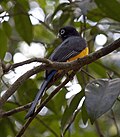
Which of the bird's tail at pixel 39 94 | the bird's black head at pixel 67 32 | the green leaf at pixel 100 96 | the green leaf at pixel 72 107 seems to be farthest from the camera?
the bird's black head at pixel 67 32

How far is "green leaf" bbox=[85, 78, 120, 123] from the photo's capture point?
1.77 m

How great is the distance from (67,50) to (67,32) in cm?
67

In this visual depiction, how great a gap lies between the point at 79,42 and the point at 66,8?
26 centimetres

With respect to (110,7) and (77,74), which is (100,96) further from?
(77,74)

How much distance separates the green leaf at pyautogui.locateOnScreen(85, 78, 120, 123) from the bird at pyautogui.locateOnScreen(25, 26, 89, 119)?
42 centimetres

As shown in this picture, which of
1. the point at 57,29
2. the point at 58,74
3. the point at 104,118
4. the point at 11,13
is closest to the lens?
the point at 58,74

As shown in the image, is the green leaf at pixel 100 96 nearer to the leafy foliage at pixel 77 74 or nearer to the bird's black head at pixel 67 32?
the leafy foliage at pixel 77 74

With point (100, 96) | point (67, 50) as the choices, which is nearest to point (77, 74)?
point (67, 50)

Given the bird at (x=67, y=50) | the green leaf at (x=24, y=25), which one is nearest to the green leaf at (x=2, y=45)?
the green leaf at (x=24, y=25)

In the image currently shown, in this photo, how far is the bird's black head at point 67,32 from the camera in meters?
3.62

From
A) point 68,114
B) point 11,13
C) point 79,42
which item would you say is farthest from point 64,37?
point 68,114

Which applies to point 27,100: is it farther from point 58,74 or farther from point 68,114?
point 68,114

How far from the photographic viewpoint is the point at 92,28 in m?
3.20

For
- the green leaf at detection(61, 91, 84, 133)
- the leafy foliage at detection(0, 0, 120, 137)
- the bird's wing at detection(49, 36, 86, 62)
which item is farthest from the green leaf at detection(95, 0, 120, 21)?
the green leaf at detection(61, 91, 84, 133)
